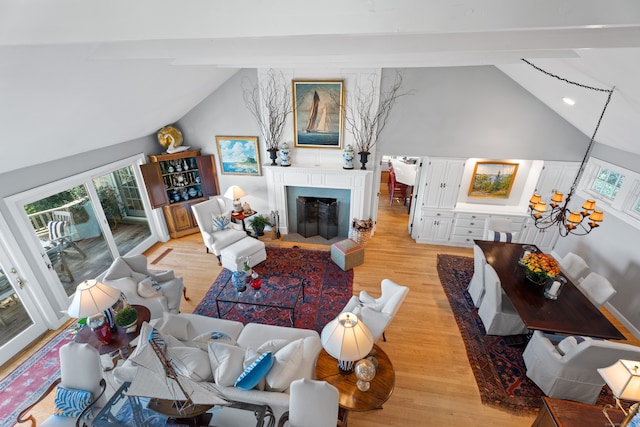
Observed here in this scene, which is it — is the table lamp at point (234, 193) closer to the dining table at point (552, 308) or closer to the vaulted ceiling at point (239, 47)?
the vaulted ceiling at point (239, 47)

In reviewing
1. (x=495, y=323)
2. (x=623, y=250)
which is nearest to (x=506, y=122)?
(x=623, y=250)

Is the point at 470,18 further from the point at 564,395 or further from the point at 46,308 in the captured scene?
the point at 46,308

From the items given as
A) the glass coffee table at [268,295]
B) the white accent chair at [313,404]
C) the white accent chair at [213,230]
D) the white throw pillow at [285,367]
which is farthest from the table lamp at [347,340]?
the white accent chair at [213,230]

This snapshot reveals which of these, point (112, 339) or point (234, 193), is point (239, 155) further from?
point (112, 339)

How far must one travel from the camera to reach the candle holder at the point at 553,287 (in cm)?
338

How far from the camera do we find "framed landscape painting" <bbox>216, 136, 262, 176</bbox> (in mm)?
5938

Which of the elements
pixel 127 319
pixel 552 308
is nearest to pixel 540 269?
pixel 552 308

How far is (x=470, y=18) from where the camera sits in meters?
1.19

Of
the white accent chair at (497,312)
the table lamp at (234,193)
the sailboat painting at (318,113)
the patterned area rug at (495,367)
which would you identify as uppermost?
the sailboat painting at (318,113)

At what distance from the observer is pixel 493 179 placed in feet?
18.7

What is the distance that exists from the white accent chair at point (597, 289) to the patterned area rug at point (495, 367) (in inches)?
40.3

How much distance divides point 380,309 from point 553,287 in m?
2.14

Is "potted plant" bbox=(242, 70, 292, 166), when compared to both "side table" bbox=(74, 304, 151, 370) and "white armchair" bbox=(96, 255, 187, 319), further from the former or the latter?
"side table" bbox=(74, 304, 151, 370)

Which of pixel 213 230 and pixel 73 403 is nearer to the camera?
pixel 73 403
